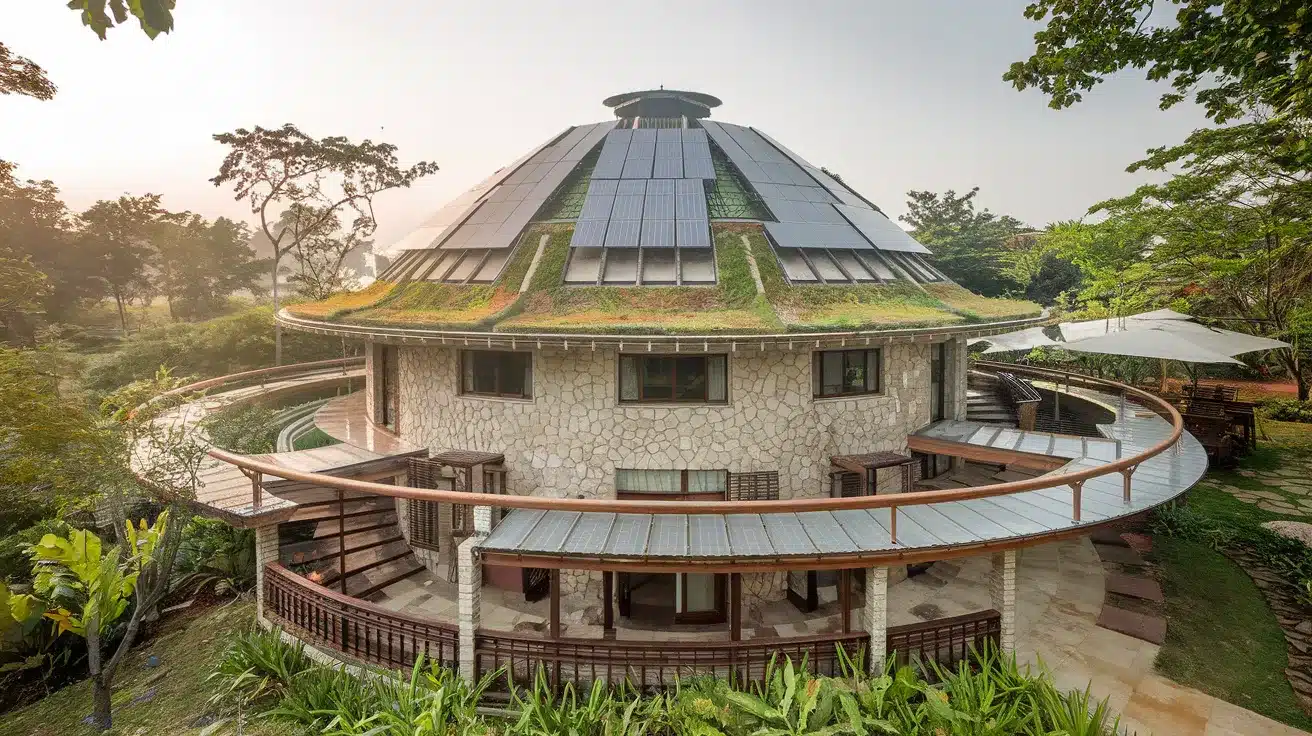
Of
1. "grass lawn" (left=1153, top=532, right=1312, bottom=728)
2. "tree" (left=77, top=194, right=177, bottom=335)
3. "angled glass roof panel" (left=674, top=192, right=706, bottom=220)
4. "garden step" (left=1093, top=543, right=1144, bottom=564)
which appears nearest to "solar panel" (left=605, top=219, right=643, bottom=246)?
"angled glass roof panel" (left=674, top=192, right=706, bottom=220)

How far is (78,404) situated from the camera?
45.7 feet

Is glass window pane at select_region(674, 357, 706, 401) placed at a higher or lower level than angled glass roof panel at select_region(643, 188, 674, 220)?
lower

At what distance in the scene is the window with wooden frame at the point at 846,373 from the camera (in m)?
12.2

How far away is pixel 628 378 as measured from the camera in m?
11.8

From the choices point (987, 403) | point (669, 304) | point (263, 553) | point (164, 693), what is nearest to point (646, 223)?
point (669, 304)

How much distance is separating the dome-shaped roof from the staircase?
3467 millimetres

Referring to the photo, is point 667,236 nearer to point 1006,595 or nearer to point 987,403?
point 1006,595

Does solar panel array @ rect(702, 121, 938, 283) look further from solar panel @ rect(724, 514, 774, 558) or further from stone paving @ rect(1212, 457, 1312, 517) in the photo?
stone paving @ rect(1212, 457, 1312, 517)

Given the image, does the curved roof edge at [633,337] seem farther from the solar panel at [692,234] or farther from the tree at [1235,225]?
the tree at [1235,225]

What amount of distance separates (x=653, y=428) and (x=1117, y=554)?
1102 centimetres

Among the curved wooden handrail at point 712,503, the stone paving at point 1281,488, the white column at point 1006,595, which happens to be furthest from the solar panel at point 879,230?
the stone paving at point 1281,488

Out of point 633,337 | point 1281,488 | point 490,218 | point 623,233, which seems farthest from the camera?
point 1281,488

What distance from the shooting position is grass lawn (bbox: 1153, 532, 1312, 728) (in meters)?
8.75

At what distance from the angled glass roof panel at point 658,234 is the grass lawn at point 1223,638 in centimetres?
1128
